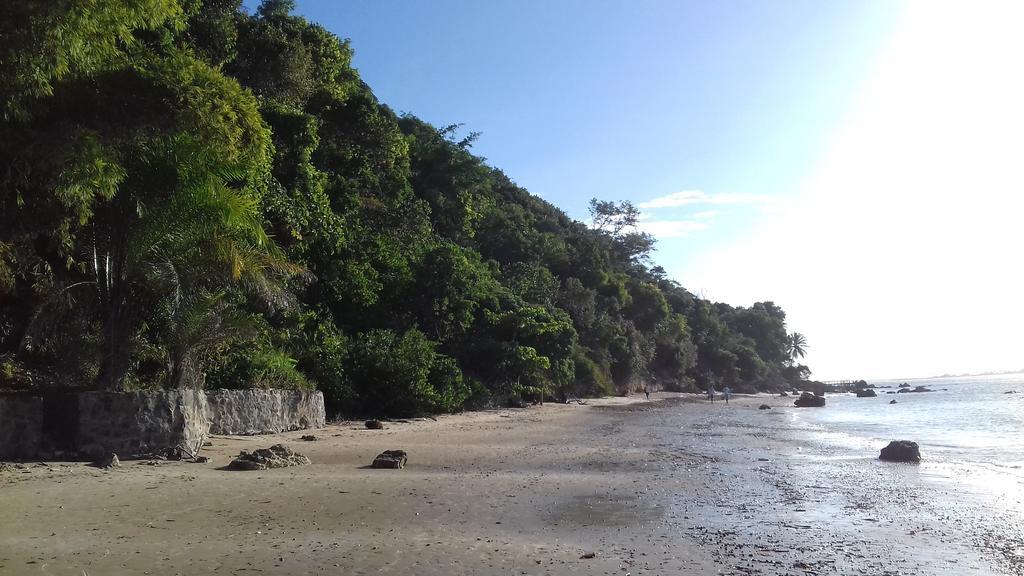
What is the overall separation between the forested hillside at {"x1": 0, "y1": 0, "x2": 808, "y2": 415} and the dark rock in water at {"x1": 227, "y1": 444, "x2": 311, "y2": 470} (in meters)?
2.58

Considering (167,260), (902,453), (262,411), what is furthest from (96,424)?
(902,453)

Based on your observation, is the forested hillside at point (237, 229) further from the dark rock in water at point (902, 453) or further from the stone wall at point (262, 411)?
the dark rock in water at point (902, 453)

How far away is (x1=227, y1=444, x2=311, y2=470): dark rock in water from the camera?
930cm

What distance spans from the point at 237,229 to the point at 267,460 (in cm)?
365

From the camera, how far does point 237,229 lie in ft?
34.8

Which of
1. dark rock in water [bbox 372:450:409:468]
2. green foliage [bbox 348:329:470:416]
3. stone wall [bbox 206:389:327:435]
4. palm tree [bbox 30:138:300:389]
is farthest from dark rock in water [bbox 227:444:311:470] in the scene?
green foliage [bbox 348:329:470:416]

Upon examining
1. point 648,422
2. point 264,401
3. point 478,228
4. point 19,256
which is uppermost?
point 478,228

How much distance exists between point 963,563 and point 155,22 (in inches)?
357

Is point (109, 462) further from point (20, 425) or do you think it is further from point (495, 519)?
point (495, 519)

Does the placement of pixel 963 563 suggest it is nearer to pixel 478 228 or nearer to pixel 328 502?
pixel 328 502

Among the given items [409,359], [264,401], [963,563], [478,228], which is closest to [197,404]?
[264,401]

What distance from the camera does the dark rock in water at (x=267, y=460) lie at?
9.30 meters

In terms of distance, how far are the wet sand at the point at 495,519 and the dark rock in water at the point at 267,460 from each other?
245mm

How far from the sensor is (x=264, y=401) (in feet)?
46.9
